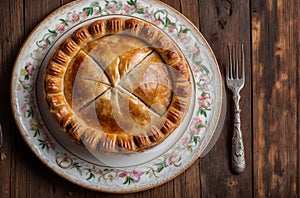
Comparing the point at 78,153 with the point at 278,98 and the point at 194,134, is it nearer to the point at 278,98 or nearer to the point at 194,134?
the point at 194,134

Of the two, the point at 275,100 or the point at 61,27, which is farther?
the point at 275,100

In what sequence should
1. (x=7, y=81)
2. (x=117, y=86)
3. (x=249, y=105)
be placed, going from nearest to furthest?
(x=117, y=86)
(x=7, y=81)
(x=249, y=105)

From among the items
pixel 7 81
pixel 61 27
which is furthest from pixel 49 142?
pixel 61 27

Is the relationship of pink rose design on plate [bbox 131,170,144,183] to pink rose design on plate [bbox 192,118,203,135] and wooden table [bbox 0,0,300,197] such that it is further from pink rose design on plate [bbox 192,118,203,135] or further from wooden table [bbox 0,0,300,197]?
pink rose design on plate [bbox 192,118,203,135]

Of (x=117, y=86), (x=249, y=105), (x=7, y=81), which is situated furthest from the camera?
(x=249, y=105)

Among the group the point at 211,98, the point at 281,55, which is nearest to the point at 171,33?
the point at 211,98

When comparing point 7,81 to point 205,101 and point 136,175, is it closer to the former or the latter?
point 136,175
